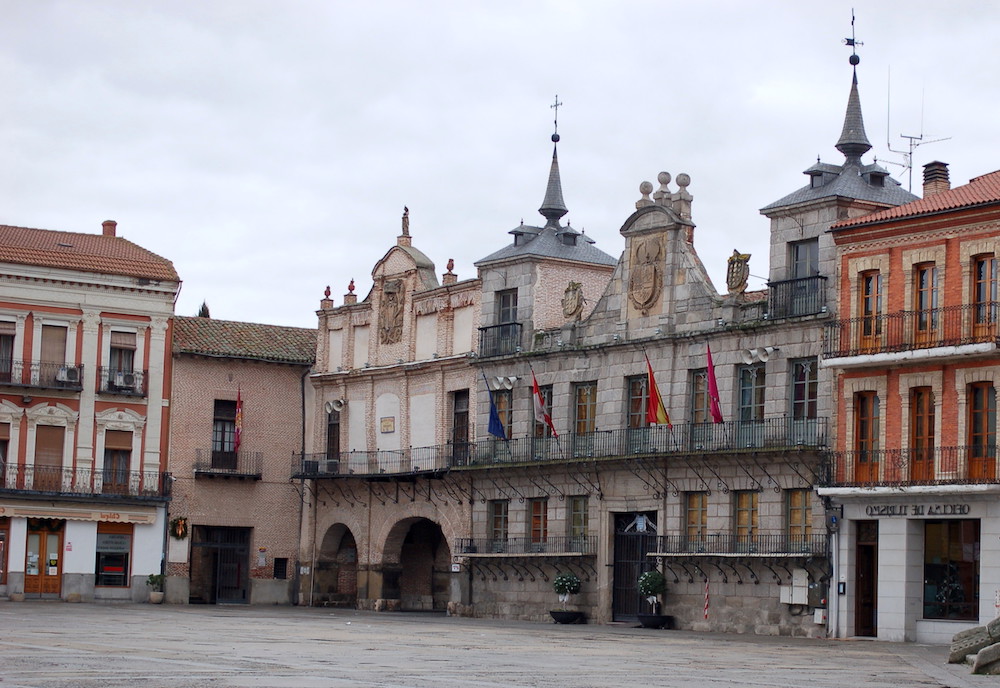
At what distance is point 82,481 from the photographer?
178 ft

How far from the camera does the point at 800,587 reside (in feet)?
134

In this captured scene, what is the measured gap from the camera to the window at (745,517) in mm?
42469

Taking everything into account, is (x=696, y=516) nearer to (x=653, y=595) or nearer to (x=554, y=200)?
(x=653, y=595)

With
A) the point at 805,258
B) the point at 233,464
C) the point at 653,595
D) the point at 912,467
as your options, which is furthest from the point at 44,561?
the point at 912,467

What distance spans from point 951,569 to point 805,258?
8413mm

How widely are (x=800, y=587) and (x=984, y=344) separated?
24.9ft

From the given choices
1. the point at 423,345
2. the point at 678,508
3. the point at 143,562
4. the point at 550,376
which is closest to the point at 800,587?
the point at 678,508

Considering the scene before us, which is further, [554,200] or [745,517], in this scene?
[554,200]

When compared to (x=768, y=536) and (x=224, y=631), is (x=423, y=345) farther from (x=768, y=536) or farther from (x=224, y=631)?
(x=224, y=631)

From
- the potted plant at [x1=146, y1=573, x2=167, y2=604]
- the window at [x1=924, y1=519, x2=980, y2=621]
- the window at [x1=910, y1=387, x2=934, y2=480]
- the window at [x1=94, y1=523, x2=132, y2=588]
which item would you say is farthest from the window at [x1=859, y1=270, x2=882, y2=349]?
the window at [x1=94, y1=523, x2=132, y2=588]

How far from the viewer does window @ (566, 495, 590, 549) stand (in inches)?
1876

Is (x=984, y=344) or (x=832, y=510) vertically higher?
(x=984, y=344)

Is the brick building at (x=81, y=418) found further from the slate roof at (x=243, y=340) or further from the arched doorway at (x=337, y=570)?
the arched doorway at (x=337, y=570)

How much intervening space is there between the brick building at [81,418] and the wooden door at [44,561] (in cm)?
3
